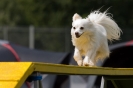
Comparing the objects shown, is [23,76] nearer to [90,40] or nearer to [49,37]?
[90,40]

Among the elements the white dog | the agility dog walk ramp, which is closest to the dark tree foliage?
the white dog

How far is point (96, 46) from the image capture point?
608cm

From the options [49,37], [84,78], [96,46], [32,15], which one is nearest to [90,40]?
[96,46]

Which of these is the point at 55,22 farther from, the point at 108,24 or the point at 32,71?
the point at 32,71

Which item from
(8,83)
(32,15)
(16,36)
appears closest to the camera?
(8,83)

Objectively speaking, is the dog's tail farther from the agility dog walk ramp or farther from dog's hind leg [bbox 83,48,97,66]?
the agility dog walk ramp

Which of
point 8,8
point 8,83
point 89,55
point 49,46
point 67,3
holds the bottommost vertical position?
point 8,83

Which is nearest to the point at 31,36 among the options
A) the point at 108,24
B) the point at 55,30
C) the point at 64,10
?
the point at 55,30

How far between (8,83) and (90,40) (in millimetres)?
1912

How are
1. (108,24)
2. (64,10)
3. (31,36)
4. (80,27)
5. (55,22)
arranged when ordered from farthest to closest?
(55,22) < (64,10) < (31,36) < (108,24) < (80,27)

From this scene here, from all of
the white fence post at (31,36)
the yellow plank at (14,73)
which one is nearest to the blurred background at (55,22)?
the white fence post at (31,36)

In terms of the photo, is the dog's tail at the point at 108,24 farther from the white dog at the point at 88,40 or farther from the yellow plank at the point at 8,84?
the yellow plank at the point at 8,84

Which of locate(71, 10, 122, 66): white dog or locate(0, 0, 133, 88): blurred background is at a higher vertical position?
locate(0, 0, 133, 88): blurred background

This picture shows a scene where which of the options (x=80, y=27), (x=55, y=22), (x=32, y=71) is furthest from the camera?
(x=55, y=22)
